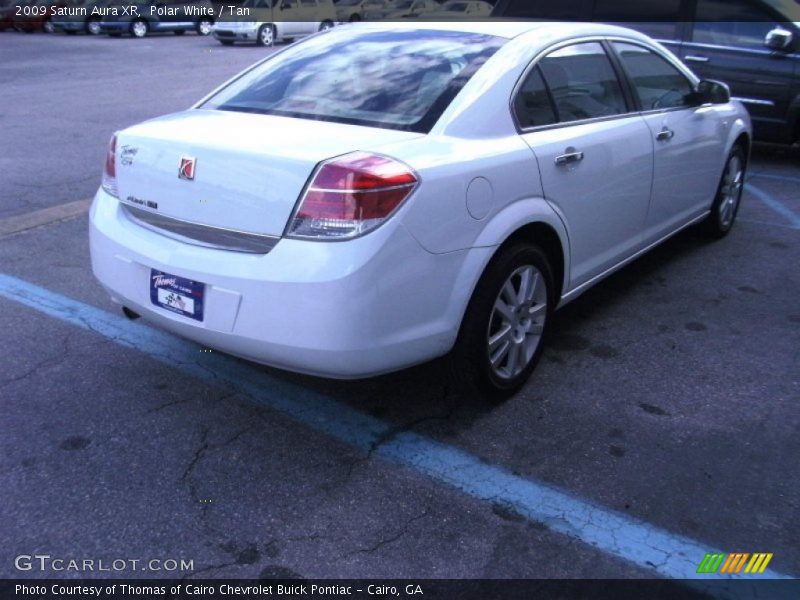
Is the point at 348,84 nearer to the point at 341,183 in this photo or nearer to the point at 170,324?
the point at 341,183

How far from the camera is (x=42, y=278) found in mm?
4867

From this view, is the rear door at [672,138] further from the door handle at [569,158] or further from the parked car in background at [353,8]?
the parked car in background at [353,8]

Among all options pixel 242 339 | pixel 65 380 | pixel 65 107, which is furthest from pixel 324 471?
pixel 65 107

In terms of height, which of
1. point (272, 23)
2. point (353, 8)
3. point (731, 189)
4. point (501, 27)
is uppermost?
point (501, 27)

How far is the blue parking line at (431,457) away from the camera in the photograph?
264 centimetres

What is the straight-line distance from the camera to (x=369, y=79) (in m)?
3.54

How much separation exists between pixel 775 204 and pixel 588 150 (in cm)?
403

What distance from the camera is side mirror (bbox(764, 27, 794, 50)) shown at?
26.0 ft

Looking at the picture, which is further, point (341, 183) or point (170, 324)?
point (170, 324)

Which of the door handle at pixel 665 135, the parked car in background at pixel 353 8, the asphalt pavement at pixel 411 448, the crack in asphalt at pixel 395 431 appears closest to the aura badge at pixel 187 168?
the asphalt pavement at pixel 411 448

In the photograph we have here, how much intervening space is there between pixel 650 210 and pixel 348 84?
198cm

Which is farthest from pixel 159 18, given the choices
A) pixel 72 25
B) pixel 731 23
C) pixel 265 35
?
pixel 731 23

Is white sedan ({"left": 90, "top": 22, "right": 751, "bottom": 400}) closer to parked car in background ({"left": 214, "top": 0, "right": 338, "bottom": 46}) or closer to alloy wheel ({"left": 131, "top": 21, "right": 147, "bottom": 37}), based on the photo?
parked car in background ({"left": 214, "top": 0, "right": 338, "bottom": 46})
